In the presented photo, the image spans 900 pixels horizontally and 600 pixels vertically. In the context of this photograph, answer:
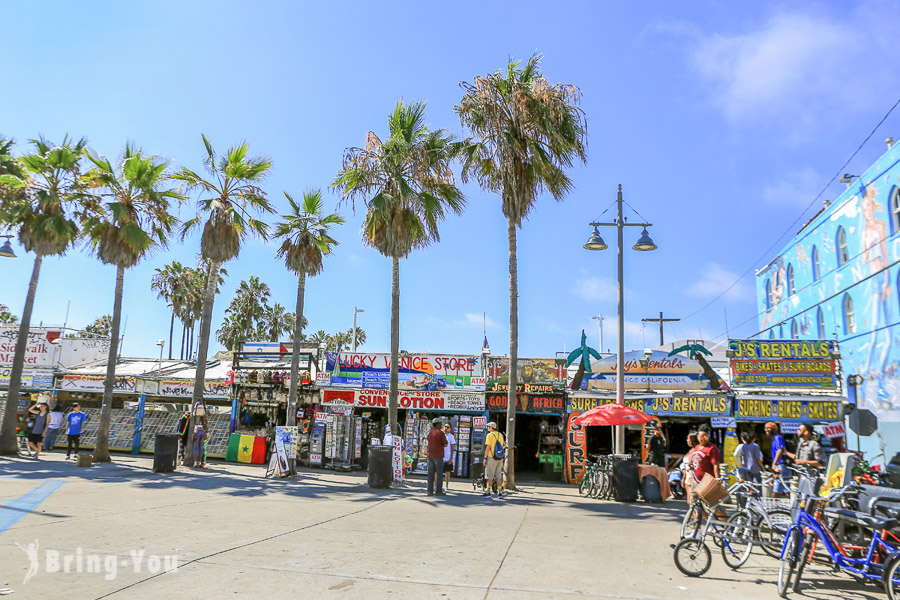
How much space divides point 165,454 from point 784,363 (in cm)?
1869

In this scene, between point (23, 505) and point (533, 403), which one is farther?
point (533, 403)

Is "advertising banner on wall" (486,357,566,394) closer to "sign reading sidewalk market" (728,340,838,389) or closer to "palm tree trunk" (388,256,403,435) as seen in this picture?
"palm tree trunk" (388,256,403,435)

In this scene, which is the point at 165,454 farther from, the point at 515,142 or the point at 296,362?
the point at 515,142

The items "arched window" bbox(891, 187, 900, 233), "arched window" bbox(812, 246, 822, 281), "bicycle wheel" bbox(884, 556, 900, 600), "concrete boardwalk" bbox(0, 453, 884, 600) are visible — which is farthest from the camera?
"arched window" bbox(812, 246, 822, 281)

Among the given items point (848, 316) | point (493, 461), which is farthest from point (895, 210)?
point (493, 461)

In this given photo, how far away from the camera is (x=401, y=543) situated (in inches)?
309

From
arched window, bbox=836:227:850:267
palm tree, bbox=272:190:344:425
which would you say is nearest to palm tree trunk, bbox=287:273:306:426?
palm tree, bbox=272:190:344:425

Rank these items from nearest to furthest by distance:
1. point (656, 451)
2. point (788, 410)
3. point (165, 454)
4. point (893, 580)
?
point (893, 580) → point (165, 454) → point (656, 451) → point (788, 410)

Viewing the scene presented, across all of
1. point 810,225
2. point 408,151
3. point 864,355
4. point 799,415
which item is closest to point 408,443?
point 408,151

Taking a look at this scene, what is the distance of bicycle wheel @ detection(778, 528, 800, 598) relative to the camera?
5.98 meters

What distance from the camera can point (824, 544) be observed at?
6.07 meters

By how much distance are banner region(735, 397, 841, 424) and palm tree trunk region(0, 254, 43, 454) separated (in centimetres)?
2304

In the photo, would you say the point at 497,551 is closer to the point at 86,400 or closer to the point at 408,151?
the point at 408,151

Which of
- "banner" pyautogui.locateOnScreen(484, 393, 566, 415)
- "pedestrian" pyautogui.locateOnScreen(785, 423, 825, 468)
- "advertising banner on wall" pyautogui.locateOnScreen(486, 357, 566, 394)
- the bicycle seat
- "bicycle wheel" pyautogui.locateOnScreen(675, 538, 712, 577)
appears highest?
"advertising banner on wall" pyautogui.locateOnScreen(486, 357, 566, 394)
